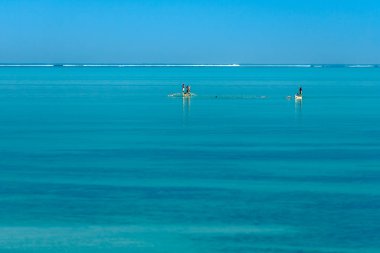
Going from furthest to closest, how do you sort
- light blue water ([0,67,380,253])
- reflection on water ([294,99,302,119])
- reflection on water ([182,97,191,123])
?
reflection on water ([294,99,302,119]) → reflection on water ([182,97,191,123]) → light blue water ([0,67,380,253])

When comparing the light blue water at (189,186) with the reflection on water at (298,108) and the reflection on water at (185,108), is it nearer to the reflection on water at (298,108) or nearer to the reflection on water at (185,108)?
the reflection on water at (185,108)

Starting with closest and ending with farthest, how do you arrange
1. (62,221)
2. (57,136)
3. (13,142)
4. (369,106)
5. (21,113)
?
(62,221) → (13,142) → (57,136) → (21,113) → (369,106)

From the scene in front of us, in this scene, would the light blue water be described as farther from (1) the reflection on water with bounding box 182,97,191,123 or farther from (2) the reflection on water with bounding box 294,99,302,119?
(2) the reflection on water with bounding box 294,99,302,119

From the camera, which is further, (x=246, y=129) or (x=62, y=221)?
(x=246, y=129)

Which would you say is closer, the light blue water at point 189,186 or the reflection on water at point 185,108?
the light blue water at point 189,186

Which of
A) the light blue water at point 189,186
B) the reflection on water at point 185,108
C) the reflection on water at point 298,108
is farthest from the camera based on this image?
the reflection on water at point 298,108

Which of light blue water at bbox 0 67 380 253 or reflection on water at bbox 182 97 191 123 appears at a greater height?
reflection on water at bbox 182 97 191 123

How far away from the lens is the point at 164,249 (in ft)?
52.6

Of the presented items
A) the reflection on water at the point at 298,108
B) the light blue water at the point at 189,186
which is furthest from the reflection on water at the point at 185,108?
the reflection on water at the point at 298,108

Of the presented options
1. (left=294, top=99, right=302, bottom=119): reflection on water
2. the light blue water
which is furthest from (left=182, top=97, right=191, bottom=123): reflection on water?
(left=294, top=99, right=302, bottom=119): reflection on water

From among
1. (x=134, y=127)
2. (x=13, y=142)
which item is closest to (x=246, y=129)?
(x=134, y=127)

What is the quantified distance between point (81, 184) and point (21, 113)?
2754cm

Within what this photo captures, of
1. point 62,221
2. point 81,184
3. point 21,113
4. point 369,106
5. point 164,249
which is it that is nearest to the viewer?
point 164,249

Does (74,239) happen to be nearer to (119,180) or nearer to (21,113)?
(119,180)
